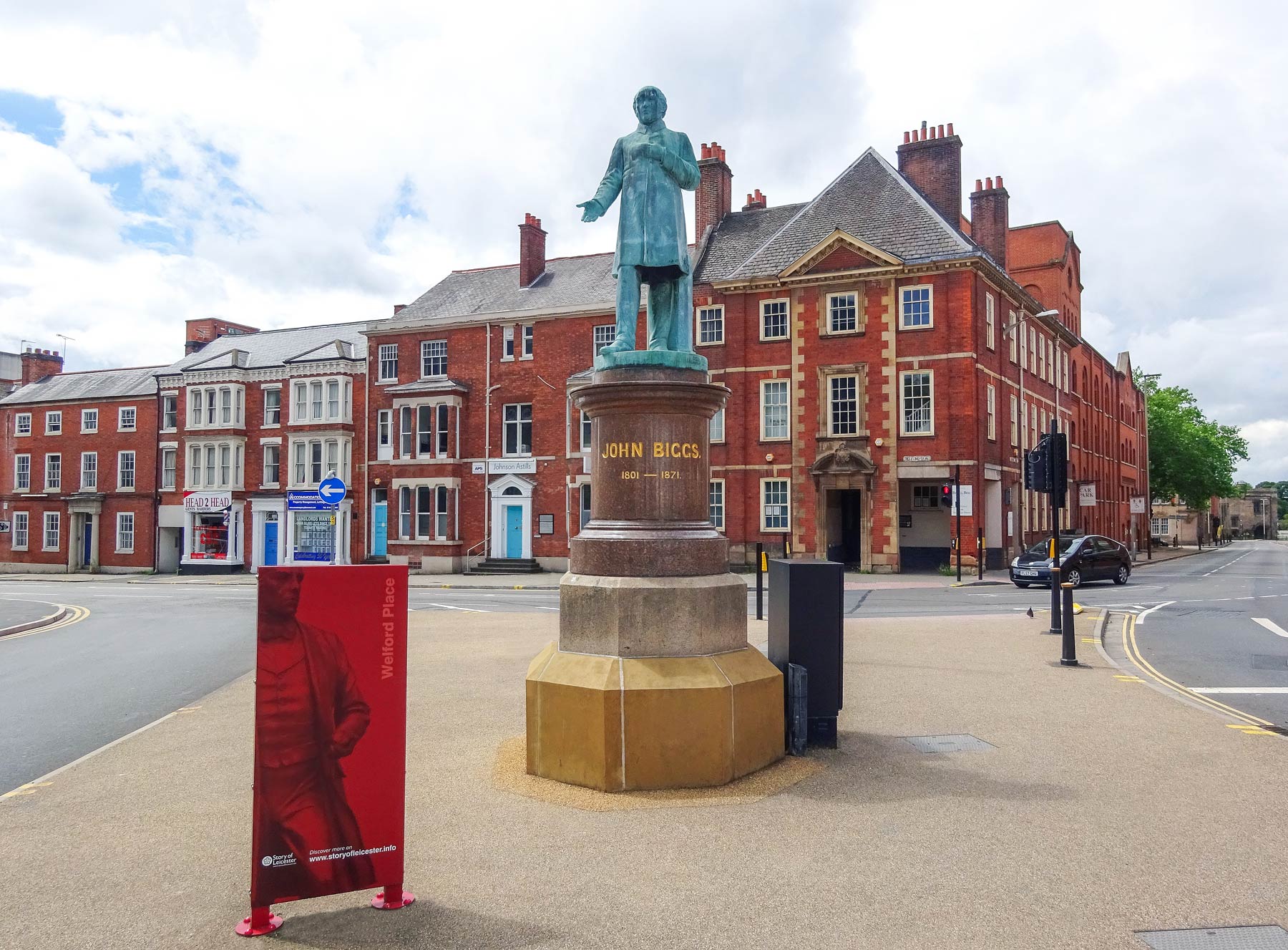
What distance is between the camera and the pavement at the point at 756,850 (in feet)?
13.4

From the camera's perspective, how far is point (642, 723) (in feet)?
20.0

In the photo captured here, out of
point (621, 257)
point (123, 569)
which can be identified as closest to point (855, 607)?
point (621, 257)

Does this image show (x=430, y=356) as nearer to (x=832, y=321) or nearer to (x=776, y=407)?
(x=776, y=407)

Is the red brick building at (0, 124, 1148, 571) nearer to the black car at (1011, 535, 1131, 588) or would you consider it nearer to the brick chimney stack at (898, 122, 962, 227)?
the brick chimney stack at (898, 122, 962, 227)

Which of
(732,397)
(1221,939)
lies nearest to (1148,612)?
(1221,939)

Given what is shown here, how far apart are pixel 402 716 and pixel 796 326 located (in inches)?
1190

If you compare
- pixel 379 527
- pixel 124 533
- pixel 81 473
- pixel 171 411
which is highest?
pixel 171 411

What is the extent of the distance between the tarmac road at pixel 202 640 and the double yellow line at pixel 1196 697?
206mm

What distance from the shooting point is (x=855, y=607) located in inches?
775

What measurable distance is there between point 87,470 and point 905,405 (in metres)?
40.6

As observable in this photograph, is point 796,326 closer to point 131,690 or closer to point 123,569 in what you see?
point 131,690

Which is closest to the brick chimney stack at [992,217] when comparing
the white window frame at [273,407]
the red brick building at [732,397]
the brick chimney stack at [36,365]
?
the red brick building at [732,397]

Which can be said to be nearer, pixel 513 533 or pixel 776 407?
pixel 776 407

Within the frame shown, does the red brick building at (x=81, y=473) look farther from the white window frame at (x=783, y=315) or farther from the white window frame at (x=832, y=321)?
the white window frame at (x=832, y=321)
